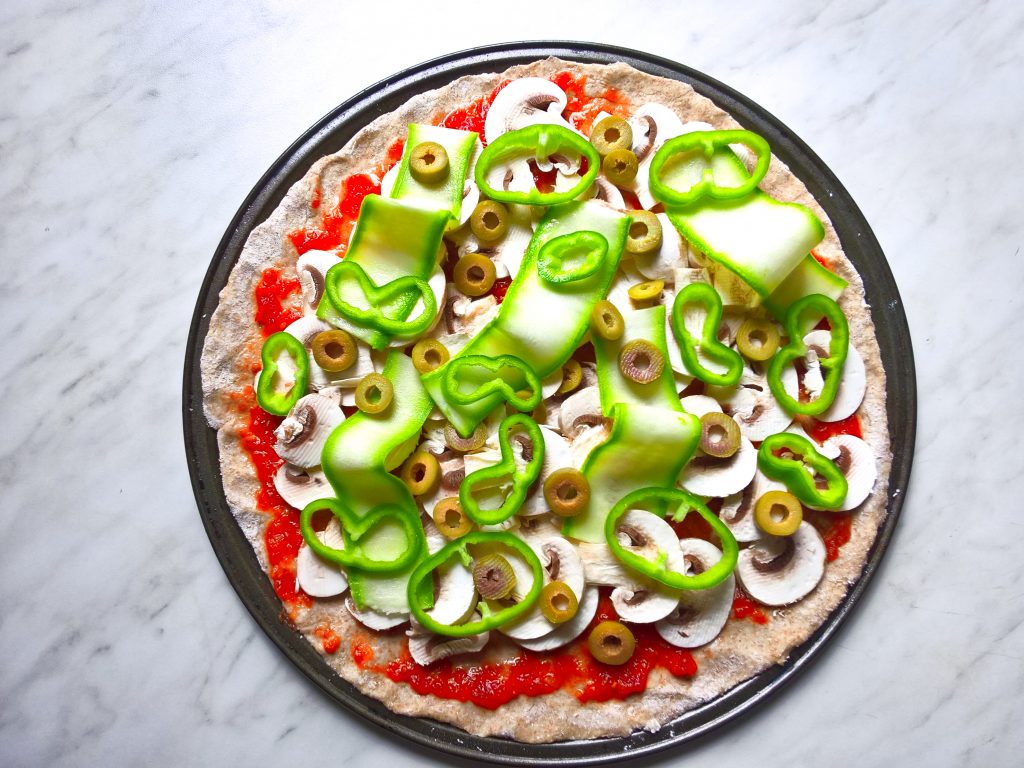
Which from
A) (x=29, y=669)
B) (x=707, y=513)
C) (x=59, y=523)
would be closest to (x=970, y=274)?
(x=707, y=513)

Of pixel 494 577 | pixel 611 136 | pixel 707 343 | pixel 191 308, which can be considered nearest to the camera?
pixel 494 577

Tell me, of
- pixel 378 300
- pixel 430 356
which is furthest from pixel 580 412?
pixel 378 300

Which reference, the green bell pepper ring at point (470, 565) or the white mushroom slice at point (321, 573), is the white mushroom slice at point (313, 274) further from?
the green bell pepper ring at point (470, 565)

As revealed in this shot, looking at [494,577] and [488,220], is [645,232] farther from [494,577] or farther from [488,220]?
[494,577]

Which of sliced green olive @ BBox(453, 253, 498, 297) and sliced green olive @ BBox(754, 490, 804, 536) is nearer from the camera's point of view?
sliced green olive @ BBox(754, 490, 804, 536)

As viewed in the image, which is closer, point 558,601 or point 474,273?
point 558,601

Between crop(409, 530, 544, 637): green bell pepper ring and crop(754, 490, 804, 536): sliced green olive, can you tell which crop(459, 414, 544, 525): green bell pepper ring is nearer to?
crop(409, 530, 544, 637): green bell pepper ring

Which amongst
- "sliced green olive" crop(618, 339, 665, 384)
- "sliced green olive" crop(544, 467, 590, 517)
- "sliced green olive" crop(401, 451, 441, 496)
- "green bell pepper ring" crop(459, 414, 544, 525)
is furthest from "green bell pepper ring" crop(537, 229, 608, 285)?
"sliced green olive" crop(401, 451, 441, 496)
